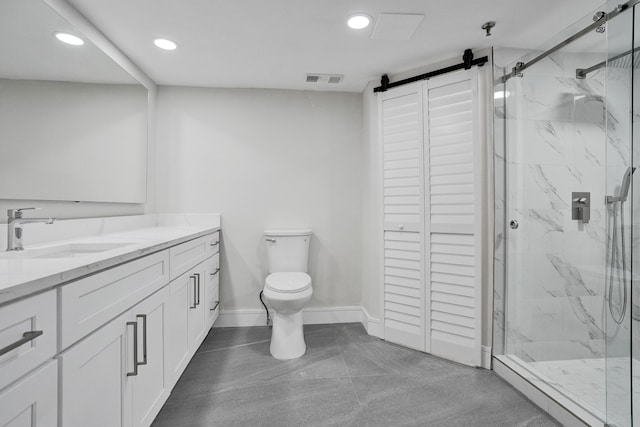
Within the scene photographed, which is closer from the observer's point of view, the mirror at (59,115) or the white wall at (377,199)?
the mirror at (59,115)

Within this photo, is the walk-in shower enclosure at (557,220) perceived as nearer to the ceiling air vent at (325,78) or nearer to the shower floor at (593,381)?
the shower floor at (593,381)

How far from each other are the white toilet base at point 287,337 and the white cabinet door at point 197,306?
49 centimetres

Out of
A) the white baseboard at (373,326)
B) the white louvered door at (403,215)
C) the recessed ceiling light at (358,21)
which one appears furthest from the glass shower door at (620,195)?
the white baseboard at (373,326)

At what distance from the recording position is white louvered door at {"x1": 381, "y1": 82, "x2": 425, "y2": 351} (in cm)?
212

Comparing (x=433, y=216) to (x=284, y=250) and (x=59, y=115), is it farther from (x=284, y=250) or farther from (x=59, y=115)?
(x=59, y=115)

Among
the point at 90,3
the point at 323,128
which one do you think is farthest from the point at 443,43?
the point at 90,3

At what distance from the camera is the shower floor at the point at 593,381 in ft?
3.98

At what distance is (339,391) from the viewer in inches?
65.1

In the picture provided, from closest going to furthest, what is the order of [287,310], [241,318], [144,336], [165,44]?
[144,336]
[165,44]
[287,310]
[241,318]

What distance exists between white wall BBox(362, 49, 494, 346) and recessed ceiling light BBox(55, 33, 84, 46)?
1891mm

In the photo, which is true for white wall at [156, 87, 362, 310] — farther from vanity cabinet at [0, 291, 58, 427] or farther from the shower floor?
vanity cabinet at [0, 291, 58, 427]

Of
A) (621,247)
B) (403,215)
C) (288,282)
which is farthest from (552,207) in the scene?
(288,282)

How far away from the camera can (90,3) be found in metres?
1.49

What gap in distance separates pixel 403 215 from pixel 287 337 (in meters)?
1.21
